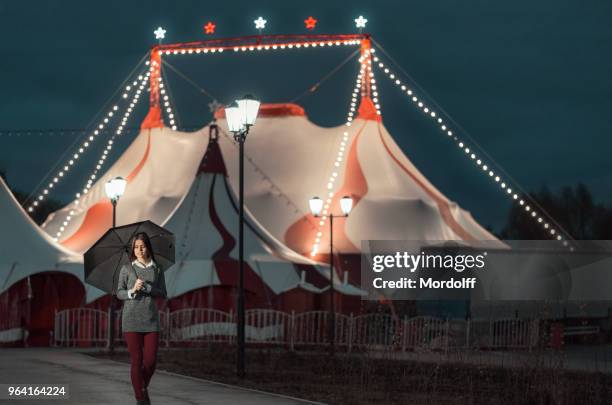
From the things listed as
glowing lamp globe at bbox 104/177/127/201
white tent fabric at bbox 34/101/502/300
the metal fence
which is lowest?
the metal fence

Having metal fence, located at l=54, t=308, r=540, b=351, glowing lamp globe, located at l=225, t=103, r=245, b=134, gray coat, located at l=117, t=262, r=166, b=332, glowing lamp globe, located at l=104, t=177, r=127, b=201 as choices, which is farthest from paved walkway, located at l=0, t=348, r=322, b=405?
metal fence, located at l=54, t=308, r=540, b=351

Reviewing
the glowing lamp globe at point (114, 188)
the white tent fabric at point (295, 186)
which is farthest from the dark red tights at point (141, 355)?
the white tent fabric at point (295, 186)

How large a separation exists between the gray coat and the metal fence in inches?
528

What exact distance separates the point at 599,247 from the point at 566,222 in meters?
36.5

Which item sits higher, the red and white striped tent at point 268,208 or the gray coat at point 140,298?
the red and white striped tent at point 268,208

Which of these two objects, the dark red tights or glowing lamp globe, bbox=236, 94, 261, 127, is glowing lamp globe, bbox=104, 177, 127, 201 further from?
the dark red tights

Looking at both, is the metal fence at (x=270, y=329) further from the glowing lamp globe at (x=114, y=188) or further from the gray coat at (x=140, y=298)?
the gray coat at (x=140, y=298)

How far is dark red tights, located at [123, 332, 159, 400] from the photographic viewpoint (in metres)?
9.87

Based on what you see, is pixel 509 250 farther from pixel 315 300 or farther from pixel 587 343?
pixel 315 300

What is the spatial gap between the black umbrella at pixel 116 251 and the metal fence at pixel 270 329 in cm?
1167

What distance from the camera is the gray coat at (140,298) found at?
980 cm

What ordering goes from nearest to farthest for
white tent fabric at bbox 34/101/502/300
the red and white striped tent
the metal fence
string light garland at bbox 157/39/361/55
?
the metal fence < the red and white striped tent < white tent fabric at bbox 34/101/502/300 < string light garland at bbox 157/39/361/55

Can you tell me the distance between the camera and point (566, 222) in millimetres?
69250

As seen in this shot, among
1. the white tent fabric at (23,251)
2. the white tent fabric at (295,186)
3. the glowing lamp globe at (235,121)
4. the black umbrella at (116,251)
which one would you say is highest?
the white tent fabric at (295,186)
